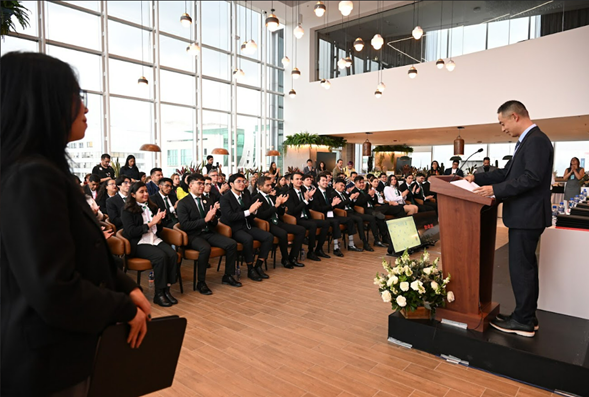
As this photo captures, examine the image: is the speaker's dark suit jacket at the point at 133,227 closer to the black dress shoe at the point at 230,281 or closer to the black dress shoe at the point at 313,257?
the black dress shoe at the point at 230,281

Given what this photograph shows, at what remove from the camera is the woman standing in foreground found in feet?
2.86

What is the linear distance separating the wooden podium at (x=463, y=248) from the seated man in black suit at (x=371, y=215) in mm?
4118

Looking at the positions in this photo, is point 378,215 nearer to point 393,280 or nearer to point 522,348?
point 393,280

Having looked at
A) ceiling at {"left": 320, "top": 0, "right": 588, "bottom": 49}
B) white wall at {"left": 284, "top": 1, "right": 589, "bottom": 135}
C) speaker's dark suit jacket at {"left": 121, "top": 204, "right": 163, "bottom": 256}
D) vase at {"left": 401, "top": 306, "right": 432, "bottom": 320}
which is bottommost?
vase at {"left": 401, "top": 306, "right": 432, "bottom": 320}

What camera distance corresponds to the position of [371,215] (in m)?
7.29

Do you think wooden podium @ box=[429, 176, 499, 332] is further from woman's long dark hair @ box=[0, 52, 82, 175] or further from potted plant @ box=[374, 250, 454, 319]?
woman's long dark hair @ box=[0, 52, 82, 175]

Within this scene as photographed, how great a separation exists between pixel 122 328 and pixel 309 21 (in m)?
15.7

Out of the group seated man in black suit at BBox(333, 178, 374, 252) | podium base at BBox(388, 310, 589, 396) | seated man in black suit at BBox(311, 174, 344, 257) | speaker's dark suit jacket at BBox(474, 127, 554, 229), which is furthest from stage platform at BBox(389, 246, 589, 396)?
seated man in black suit at BBox(333, 178, 374, 252)

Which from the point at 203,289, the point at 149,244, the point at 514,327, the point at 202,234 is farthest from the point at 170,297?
the point at 514,327

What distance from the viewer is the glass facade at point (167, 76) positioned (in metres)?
9.92

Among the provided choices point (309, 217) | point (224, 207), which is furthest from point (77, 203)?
point (309, 217)

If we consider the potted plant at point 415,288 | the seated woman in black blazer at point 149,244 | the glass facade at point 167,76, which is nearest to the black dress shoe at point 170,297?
the seated woman in black blazer at point 149,244

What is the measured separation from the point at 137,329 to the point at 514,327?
8.92 feet

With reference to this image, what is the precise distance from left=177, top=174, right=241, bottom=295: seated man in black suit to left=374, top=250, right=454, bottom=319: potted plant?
6.93 ft
